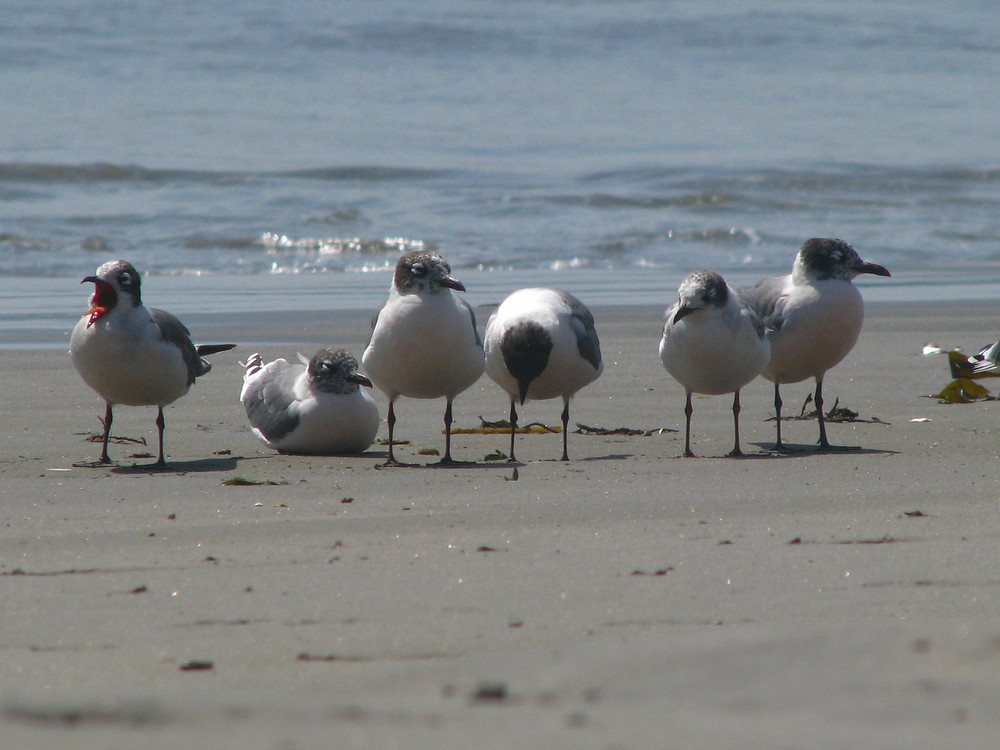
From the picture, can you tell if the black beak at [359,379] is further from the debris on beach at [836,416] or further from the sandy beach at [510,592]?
the debris on beach at [836,416]

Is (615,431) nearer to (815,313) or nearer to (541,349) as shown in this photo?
(541,349)

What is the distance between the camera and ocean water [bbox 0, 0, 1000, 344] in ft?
53.5

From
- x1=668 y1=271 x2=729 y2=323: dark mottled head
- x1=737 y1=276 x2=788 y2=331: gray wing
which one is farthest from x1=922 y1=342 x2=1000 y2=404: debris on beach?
x1=668 y1=271 x2=729 y2=323: dark mottled head

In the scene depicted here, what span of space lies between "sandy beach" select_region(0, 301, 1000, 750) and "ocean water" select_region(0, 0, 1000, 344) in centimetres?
609

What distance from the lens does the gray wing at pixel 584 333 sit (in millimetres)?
6660

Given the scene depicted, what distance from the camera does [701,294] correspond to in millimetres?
6383

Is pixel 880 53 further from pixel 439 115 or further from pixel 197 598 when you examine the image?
pixel 197 598

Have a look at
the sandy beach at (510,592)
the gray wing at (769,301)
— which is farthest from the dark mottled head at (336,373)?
the gray wing at (769,301)

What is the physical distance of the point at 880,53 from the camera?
1449 inches

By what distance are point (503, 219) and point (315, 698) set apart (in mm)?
16584

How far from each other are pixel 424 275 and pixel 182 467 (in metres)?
1.38

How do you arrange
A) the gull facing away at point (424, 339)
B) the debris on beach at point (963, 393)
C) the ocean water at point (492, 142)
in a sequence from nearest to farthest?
the gull facing away at point (424, 339) < the debris on beach at point (963, 393) < the ocean water at point (492, 142)

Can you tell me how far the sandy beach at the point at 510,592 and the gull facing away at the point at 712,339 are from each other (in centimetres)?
35

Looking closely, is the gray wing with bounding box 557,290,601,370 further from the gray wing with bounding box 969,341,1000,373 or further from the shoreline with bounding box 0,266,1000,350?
the shoreline with bounding box 0,266,1000,350
